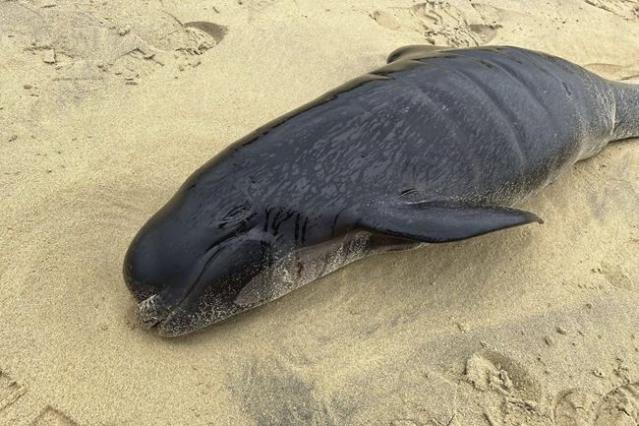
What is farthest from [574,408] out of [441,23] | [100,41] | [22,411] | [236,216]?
[100,41]

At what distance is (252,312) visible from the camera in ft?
9.32

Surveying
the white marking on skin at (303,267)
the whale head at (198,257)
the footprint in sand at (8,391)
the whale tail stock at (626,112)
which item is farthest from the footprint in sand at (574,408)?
the footprint in sand at (8,391)

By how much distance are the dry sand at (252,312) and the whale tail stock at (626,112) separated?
125 millimetres

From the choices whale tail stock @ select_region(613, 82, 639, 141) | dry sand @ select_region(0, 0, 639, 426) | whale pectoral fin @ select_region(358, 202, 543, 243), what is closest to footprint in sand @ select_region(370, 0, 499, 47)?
dry sand @ select_region(0, 0, 639, 426)

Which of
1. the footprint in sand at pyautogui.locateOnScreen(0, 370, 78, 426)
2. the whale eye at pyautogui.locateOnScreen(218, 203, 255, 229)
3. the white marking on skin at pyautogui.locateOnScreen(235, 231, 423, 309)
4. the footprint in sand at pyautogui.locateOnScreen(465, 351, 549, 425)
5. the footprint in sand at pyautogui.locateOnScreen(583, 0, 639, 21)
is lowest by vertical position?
the footprint in sand at pyautogui.locateOnScreen(0, 370, 78, 426)

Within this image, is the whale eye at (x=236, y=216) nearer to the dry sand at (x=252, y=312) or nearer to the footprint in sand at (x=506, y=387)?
the dry sand at (x=252, y=312)

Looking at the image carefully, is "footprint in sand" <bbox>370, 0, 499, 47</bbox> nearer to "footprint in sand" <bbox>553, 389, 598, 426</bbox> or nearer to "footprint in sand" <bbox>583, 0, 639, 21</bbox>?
"footprint in sand" <bbox>583, 0, 639, 21</bbox>

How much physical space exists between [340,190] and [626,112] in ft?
8.47

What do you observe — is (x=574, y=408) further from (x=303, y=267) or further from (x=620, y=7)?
(x=620, y=7)

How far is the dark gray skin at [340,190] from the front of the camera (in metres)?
2.54

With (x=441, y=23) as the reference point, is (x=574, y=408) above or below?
below

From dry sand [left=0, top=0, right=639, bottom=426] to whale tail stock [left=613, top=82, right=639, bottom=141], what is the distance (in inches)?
4.9

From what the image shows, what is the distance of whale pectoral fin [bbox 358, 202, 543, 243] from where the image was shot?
101 inches

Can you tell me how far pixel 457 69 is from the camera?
3.21 meters
